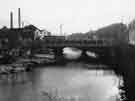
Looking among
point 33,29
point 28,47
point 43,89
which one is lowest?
point 43,89

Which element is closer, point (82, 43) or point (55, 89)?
point (55, 89)

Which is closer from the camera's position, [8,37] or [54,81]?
[54,81]

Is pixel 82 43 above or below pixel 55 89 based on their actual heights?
above

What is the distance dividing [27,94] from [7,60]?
69.3 feet

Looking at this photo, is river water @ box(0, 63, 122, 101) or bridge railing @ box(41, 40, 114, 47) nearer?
river water @ box(0, 63, 122, 101)

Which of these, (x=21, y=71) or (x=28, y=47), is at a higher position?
(x=28, y=47)

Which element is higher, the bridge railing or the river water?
the bridge railing

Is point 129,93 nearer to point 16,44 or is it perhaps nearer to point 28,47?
point 28,47

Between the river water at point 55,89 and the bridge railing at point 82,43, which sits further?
the bridge railing at point 82,43

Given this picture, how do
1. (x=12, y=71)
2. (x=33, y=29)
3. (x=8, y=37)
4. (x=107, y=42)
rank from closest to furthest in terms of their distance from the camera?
(x=12, y=71)
(x=107, y=42)
(x=8, y=37)
(x=33, y=29)

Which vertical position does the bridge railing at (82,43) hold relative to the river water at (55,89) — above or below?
above

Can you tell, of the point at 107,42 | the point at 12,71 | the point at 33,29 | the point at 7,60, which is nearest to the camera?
the point at 12,71

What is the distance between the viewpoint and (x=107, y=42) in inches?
1724

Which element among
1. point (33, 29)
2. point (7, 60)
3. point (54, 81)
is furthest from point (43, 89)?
point (33, 29)
